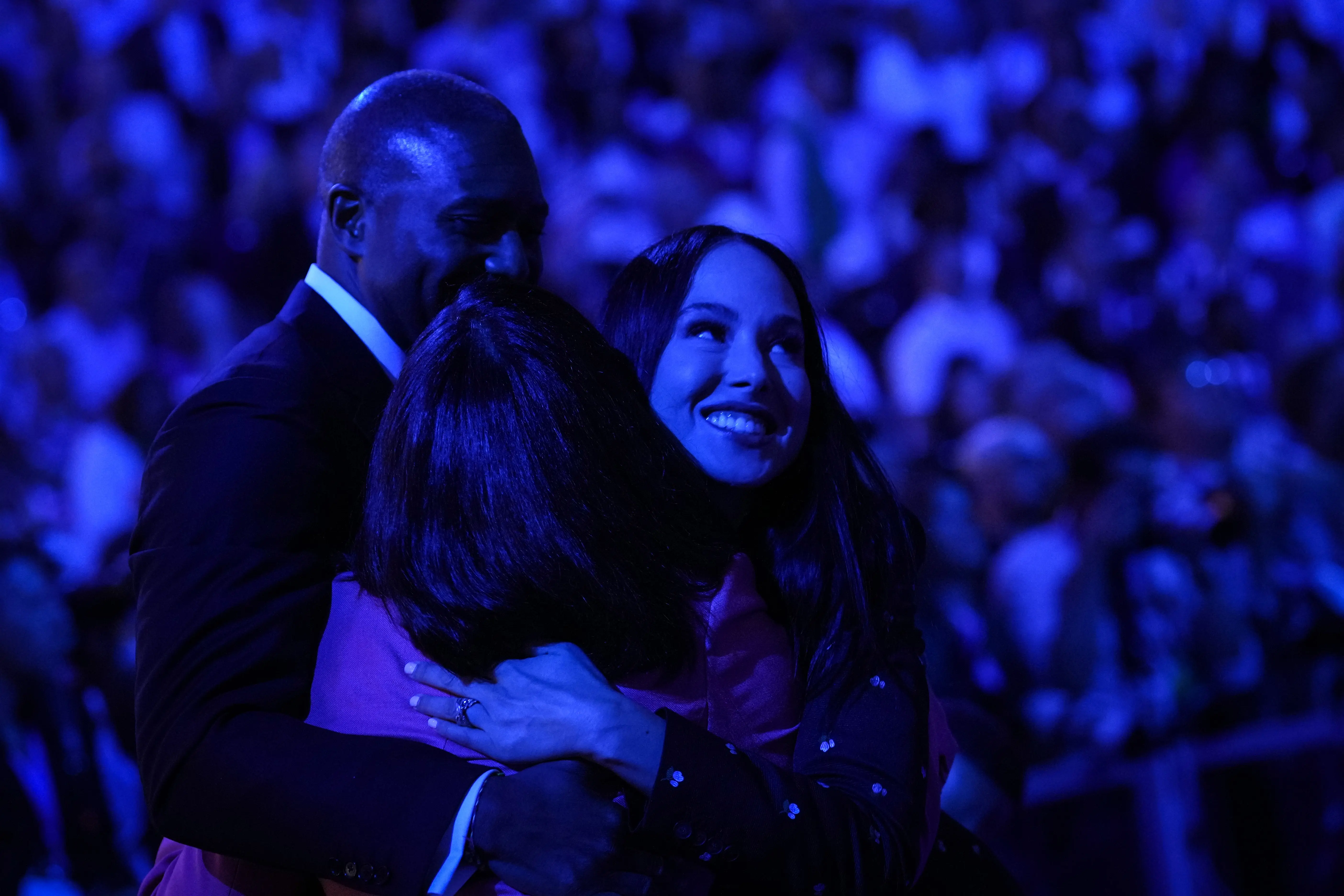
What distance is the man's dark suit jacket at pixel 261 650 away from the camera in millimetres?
1305

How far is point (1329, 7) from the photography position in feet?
22.7

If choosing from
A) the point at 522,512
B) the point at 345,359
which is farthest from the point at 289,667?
the point at 345,359

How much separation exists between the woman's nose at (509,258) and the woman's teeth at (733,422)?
1.11ft

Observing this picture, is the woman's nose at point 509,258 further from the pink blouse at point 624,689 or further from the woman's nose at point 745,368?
the pink blouse at point 624,689

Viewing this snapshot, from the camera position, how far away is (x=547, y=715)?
1.30 metres

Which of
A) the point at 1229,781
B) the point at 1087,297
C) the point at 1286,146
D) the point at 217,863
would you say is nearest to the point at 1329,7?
the point at 1286,146

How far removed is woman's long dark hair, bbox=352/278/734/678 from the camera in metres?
1.29

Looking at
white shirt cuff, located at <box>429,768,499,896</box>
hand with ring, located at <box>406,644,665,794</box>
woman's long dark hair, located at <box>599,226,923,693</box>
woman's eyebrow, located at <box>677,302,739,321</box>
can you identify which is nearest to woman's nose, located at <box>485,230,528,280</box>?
woman's long dark hair, located at <box>599,226,923,693</box>

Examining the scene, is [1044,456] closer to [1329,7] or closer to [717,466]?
[717,466]

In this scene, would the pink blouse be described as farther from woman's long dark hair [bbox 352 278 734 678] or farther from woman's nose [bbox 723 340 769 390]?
woman's nose [bbox 723 340 769 390]

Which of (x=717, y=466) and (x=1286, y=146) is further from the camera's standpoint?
(x=1286, y=146)

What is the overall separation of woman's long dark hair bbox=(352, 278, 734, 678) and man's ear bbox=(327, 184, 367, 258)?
0.46 m

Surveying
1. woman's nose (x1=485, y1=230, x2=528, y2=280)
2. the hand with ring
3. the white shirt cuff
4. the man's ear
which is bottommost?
the white shirt cuff

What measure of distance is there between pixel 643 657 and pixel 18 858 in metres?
2.12
